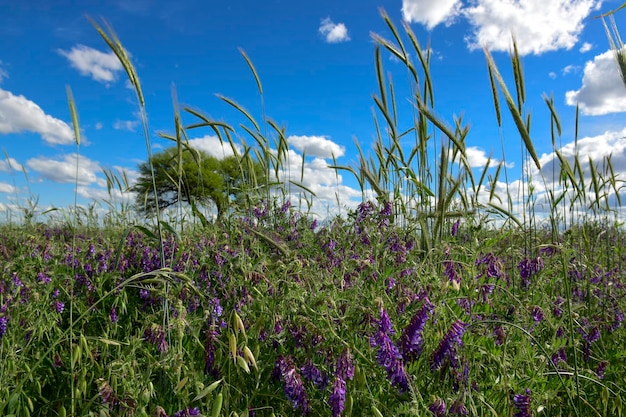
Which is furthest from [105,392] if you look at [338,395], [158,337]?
[338,395]

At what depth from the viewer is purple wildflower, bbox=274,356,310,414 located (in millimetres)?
1566

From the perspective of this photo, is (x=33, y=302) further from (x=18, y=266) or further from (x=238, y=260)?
(x=238, y=260)

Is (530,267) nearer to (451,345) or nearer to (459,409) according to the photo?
(451,345)

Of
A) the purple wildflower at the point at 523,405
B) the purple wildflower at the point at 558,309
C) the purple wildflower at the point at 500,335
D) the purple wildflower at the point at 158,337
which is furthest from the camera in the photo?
the purple wildflower at the point at 558,309

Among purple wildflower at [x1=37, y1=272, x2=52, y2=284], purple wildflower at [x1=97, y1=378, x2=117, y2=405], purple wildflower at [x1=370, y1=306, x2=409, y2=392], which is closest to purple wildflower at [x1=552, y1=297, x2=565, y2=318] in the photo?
purple wildflower at [x1=370, y1=306, x2=409, y2=392]

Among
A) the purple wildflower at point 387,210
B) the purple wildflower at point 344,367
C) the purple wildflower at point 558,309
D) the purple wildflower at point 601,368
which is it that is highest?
the purple wildflower at point 387,210

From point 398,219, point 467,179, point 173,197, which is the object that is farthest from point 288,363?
point 173,197

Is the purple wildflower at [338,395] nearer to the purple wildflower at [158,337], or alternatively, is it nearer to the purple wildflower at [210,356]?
the purple wildflower at [210,356]

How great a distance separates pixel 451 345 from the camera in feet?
4.91

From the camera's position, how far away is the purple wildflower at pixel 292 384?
5.14 feet

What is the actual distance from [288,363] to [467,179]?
2.51 metres

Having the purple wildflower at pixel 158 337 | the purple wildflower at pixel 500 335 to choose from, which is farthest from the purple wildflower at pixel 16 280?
the purple wildflower at pixel 500 335

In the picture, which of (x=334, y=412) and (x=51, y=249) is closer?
(x=334, y=412)

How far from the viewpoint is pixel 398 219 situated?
324 centimetres
